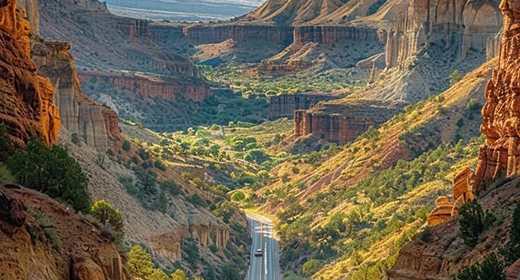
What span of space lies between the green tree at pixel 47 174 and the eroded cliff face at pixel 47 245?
2554mm

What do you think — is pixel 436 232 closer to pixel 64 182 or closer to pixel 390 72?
pixel 64 182

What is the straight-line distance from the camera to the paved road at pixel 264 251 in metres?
75.9

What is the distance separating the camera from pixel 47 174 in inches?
1337

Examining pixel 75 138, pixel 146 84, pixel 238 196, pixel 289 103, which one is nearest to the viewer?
pixel 75 138

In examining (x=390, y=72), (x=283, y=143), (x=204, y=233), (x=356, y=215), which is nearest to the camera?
(x=204, y=233)

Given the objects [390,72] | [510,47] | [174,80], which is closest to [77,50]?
[174,80]

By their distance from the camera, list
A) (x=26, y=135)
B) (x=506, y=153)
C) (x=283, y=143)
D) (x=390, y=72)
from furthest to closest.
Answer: (x=283, y=143) → (x=390, y=72) → (x=506, y=153) → (x=26, y=135)

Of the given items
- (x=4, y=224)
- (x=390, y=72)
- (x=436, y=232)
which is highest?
(x=4, y=224)

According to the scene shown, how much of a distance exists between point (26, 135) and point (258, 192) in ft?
258

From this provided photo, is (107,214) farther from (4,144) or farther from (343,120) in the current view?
(343,120)

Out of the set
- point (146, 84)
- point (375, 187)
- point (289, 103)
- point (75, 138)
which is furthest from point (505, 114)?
point (146, 84)

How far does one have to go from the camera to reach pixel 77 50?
188250mm

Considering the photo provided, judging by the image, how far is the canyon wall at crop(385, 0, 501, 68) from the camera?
354 ft

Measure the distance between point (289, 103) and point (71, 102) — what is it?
384 feet
